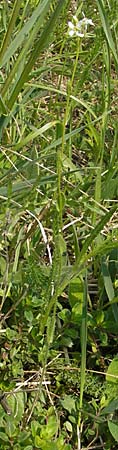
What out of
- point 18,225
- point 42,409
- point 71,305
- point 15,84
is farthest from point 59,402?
point 15,84

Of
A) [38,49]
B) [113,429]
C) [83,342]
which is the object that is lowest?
[113,429]

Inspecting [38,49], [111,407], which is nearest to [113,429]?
[111,407]

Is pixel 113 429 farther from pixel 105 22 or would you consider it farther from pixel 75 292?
pixel 105 22

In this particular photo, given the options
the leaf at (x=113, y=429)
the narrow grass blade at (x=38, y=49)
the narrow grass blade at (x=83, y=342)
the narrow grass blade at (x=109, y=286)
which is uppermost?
the narrow grass blade at (x=38, y=49)

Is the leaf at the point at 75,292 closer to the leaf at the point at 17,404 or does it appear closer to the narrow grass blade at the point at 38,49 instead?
the leaf at the point at 17,404

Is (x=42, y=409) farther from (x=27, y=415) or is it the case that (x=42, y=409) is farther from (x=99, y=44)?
(x=99, y=44)

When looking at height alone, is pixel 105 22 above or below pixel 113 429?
above

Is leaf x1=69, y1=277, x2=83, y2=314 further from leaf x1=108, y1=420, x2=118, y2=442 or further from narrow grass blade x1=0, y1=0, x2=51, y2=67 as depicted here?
narrow grass blade x1=0, y1=0, x2=51, y2=67

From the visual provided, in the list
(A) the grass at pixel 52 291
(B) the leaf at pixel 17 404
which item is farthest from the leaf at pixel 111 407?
(B) the leaf at pixel 17 404

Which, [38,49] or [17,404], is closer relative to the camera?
[17,404]
